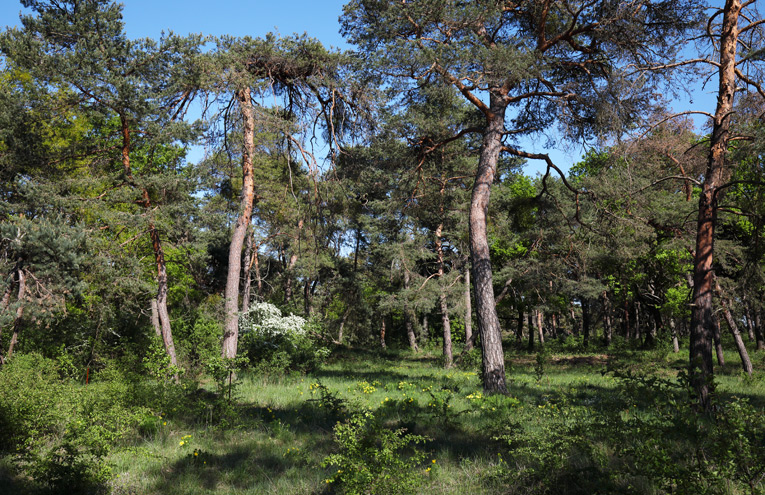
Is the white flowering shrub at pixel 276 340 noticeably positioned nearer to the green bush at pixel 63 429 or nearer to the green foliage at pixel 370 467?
the green bush at pixel 63 429

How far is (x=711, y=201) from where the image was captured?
26.5ft

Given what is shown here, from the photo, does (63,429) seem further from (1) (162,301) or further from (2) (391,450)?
(1) (162,301)

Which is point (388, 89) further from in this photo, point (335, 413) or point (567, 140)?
point (335, 413)

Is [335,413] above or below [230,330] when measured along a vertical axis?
below

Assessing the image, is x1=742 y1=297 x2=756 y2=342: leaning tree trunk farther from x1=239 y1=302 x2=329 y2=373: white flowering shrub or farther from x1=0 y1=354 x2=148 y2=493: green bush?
x1=0 y1=354 x2=148 y2=493: green bush

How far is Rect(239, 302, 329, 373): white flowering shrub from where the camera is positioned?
16.7 meters

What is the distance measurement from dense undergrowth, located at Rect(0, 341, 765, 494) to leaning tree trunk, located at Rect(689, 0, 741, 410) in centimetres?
139

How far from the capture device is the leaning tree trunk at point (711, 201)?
7.90 m

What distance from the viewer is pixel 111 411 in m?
6.37

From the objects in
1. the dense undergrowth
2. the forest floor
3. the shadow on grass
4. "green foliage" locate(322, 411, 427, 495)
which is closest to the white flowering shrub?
the forest floor

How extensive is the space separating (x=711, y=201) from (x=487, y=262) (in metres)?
4.35

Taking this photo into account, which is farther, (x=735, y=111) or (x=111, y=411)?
(x=735, y=111)

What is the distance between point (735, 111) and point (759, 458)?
6473 mm

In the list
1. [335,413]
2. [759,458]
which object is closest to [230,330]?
[335,413]
